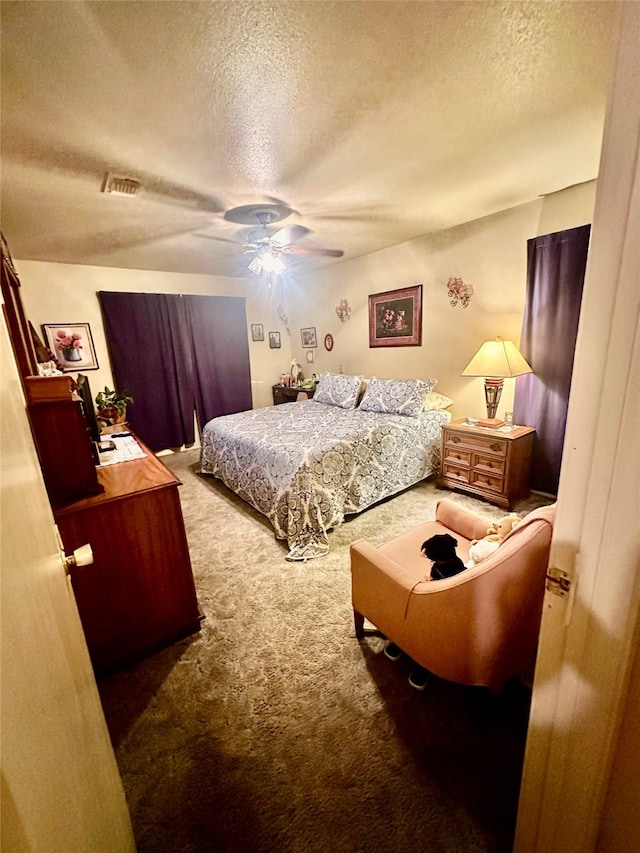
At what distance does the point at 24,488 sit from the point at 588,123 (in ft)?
8.68

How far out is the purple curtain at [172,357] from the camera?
13.7 feet

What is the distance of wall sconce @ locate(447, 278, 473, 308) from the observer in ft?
10.9

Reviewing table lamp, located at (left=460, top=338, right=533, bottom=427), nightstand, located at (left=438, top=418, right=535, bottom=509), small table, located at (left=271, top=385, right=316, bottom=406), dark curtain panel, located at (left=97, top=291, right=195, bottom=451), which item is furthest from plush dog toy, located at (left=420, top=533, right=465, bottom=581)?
dark curtain panel, located at (left=97, top=291, right=195, bottom=451)

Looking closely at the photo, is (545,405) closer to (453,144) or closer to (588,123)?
(588,123)

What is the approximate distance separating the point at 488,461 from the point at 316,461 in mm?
1480

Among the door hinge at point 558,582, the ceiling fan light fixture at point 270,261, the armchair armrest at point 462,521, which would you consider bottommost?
the armchair armrest at point 462,521

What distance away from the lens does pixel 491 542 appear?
4.48 feet

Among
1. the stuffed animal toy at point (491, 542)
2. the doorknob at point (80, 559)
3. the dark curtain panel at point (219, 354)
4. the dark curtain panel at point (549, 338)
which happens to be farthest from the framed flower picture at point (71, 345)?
the dark curtain panel at point (549, 338)

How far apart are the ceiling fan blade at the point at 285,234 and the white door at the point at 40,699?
256 centimetres

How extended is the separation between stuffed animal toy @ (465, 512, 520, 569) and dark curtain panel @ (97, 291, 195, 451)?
4117 mm

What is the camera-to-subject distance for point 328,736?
1.29 metres

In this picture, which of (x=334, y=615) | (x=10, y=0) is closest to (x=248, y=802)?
(x=334, y=615)

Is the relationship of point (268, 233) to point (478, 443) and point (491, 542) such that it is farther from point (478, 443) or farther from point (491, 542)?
point (491, 542)

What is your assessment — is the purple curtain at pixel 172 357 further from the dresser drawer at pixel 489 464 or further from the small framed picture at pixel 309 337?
the dresser drawer at pixel 489 464
